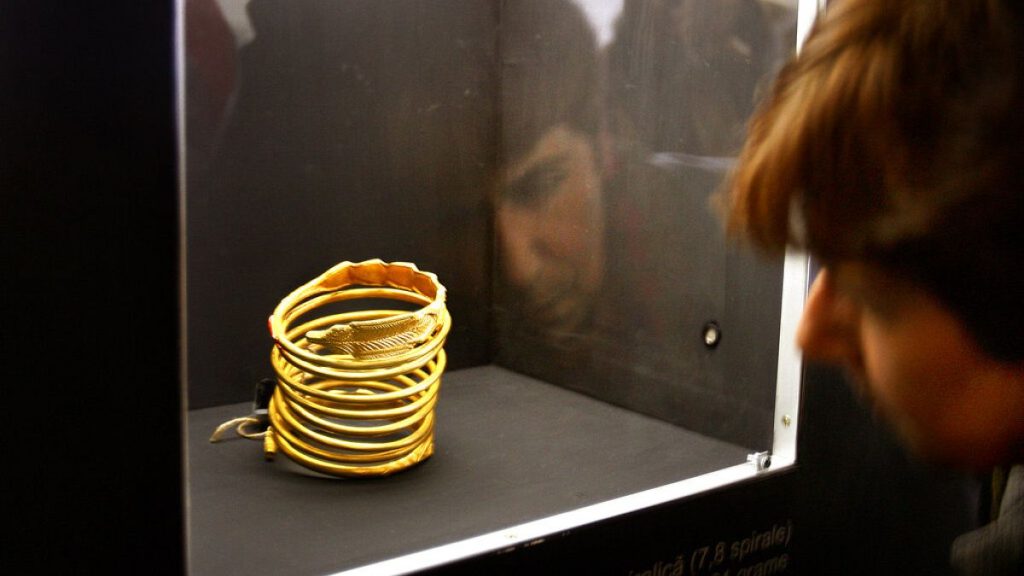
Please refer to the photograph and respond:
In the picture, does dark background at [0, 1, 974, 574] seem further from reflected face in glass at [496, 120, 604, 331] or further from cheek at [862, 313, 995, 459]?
reflected face in glass at [496, 120, 604, 331]

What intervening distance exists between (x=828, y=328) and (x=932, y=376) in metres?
0.07

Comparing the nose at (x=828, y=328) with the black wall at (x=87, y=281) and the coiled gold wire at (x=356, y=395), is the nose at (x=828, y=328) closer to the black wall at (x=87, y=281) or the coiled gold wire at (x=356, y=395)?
the black wall at (x=87, y=281)

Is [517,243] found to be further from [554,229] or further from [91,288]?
[91,288]

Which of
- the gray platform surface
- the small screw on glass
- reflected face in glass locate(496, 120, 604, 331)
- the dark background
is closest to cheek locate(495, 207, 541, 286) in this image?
reflected face in glass locate(496, 120, 604, 331)

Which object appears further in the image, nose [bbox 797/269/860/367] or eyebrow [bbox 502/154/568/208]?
eyebrow [bbox 502/154/568/208]

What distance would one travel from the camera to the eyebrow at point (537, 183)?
1.39 meters

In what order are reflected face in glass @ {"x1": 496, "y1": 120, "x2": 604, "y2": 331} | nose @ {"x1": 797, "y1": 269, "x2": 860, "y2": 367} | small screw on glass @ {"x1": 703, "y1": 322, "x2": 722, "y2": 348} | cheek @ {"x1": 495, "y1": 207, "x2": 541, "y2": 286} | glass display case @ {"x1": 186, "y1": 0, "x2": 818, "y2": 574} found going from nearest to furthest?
nose @ {"x1": 797, "y1": 269, "x2": 860, "y2": 367} → glass display case @ {"x1": 186, "y1": 0, "x2": 818, "y2": 574} → small screw on glass @ {"x1": 703, "y1": 322, "x2": 722, "y2": 348} → reflected face in glass @ {"x1": 496, "y1": 120, "x2": 604, "y2": 331} → cheek @ {"x1": 495, "y1": 207, "x2": 541, "y2": 286}

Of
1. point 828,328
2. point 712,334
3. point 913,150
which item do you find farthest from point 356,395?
point 913,150

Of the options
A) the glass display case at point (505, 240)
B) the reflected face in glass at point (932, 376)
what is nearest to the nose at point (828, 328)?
the reflected face in glass at point (932, 376)

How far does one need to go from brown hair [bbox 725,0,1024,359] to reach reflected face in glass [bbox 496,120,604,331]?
0.85 meters

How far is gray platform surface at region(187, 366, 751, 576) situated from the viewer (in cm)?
82

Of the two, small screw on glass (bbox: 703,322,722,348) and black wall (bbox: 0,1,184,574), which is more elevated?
black wall (bbox: 0,1,184,574)

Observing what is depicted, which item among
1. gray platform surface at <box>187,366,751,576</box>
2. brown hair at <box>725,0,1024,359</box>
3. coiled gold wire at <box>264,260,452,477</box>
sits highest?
brown hair at <box>725,0,1024,359</box>

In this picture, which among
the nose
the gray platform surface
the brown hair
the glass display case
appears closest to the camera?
the brown hair
